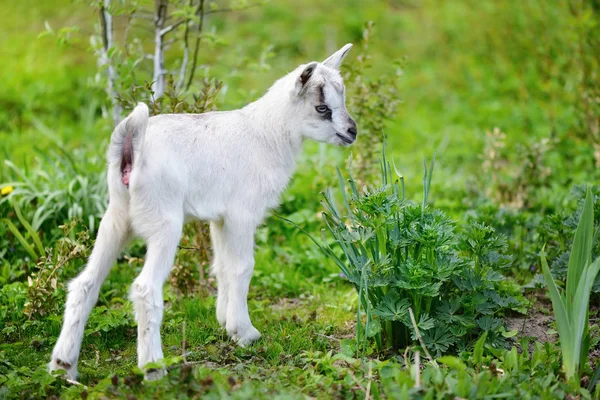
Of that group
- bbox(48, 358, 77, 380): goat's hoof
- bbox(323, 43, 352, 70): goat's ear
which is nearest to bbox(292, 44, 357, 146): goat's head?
bbox(323, 43, 352, 70): goat's ear

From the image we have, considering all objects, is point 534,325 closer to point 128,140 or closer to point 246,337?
point 246,337

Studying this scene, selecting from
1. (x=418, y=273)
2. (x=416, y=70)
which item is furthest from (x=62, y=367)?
(x=416, y=70)

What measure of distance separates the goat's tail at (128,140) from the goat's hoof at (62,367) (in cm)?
93

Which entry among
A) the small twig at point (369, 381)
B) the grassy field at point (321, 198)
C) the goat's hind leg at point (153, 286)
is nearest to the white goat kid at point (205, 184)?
the goat's hind leg at point (153, 286)

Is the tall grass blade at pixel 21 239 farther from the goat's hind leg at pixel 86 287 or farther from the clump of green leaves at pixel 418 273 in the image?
the clump of green leaves at pixel 418 273

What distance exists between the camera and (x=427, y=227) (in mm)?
3871

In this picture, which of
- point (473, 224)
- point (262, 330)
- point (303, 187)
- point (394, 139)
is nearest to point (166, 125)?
point (262, 330)

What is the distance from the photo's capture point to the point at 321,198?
5922 mm

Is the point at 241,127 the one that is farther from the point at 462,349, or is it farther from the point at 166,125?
the point at 462,349

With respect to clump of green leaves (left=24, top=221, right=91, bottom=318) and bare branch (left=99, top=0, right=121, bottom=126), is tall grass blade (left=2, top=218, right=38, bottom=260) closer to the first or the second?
clump of green leaves (left=24, top=221, right=91, bottom=318)

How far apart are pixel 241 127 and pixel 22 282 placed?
2033 millimetres

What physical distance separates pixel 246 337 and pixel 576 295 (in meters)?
1.75

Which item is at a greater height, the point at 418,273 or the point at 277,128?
the point at 277,128

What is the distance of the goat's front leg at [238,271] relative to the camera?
409 centimetres
